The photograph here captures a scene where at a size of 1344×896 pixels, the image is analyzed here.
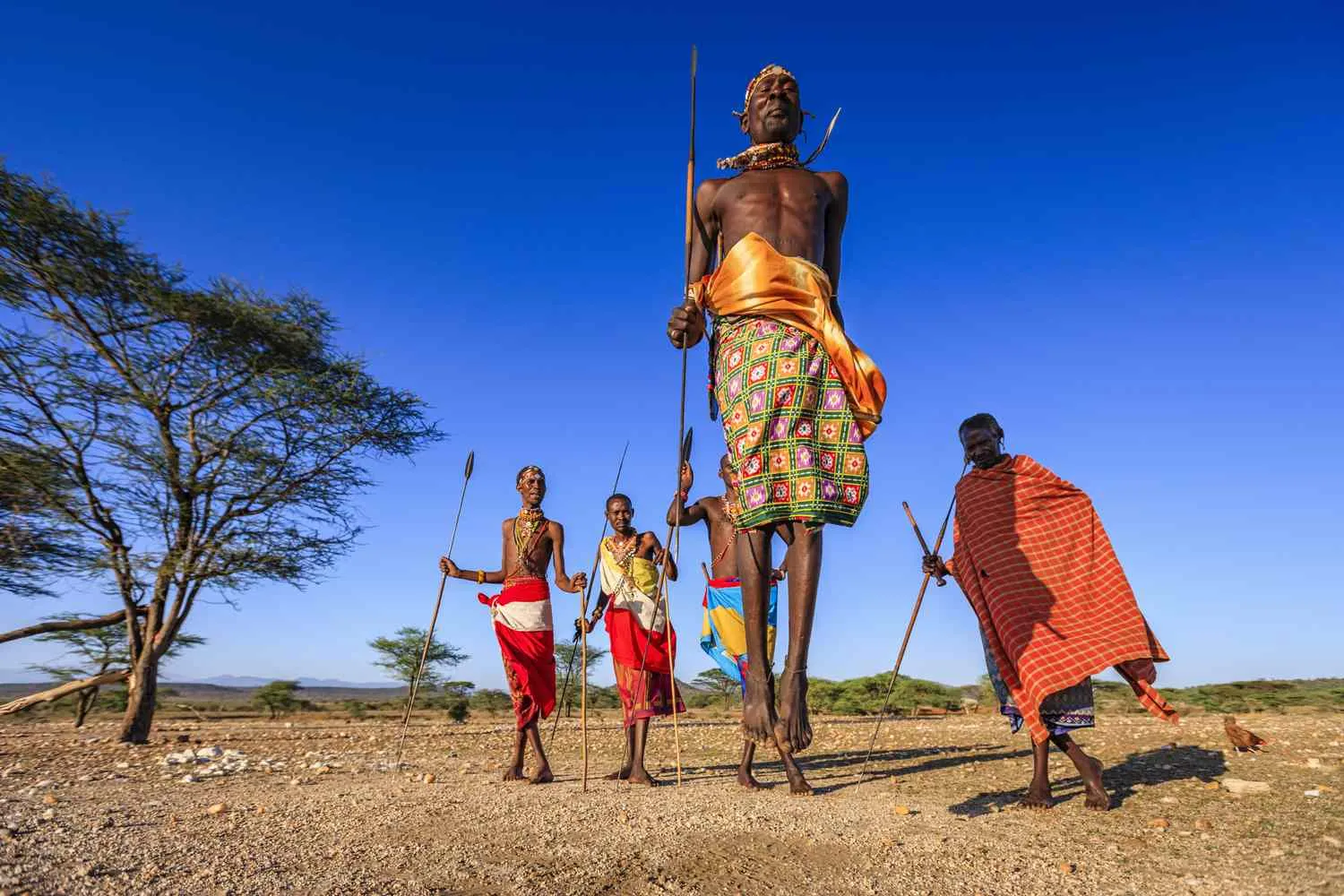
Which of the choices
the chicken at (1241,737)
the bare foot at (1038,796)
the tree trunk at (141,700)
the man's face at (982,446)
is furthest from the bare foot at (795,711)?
the tree trunk at (141,700)

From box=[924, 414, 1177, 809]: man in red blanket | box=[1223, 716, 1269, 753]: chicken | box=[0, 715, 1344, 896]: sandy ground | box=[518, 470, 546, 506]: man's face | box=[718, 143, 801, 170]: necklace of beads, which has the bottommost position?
box=[0, 715, 1344, 896]: sandy ground

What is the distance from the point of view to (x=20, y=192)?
434 inches

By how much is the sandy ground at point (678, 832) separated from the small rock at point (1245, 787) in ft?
0.28

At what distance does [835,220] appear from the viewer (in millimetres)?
3883

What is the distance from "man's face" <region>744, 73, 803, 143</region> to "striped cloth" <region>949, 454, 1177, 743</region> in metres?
3.17

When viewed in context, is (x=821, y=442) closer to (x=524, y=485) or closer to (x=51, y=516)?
(x=524, y=485)

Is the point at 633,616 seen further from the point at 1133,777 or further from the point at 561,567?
the point at 1133,777

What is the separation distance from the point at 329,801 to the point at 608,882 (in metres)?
2.33

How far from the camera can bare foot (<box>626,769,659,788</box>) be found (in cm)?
610

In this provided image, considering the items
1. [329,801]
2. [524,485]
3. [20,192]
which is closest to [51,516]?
[20,192]

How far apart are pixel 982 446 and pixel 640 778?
3.80 meters

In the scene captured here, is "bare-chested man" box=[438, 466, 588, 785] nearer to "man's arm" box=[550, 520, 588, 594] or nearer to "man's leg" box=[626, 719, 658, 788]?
"man's arm" box=[550, 520, 588, 594]

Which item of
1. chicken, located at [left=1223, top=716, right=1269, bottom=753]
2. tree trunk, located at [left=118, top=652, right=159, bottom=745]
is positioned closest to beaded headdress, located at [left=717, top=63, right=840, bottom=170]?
chicken, located at [left=1223, top=716, right=1269, bottom=753]

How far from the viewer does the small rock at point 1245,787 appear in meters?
4.69
